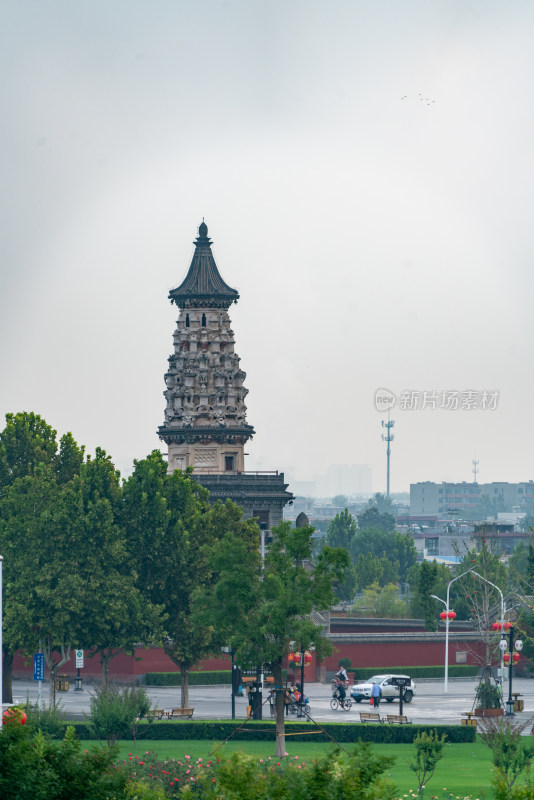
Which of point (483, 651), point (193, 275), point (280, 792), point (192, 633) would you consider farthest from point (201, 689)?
point (280, 792)

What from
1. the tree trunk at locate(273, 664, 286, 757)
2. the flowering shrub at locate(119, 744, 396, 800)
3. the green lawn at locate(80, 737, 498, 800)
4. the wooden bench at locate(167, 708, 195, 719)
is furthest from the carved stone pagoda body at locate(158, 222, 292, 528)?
the flowering shrub at locate(119, 744, 396, 800)

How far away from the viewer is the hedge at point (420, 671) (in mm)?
85500

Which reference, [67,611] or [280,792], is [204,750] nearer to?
[67,611]

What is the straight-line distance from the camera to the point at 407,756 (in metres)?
53.2

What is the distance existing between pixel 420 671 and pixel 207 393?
26.4m

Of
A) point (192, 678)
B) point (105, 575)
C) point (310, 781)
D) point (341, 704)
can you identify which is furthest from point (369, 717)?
point (310, 781)

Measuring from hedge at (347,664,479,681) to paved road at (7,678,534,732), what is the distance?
1.03 meters

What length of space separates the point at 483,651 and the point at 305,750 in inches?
1566

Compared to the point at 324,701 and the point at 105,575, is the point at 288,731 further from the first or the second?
the point at 324,701

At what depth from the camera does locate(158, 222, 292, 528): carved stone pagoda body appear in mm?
103250

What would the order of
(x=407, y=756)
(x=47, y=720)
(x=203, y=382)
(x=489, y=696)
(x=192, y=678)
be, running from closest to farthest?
(x=47, y=720) < (x=407, y=756) < (x=489, y=696) < (x=192, y=678) < (x=203, y=382)

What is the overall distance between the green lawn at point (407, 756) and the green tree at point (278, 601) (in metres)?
2.69

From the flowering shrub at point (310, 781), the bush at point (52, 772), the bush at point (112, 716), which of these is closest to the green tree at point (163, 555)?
the bush at point (112, 716)

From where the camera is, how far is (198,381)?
104 meters
